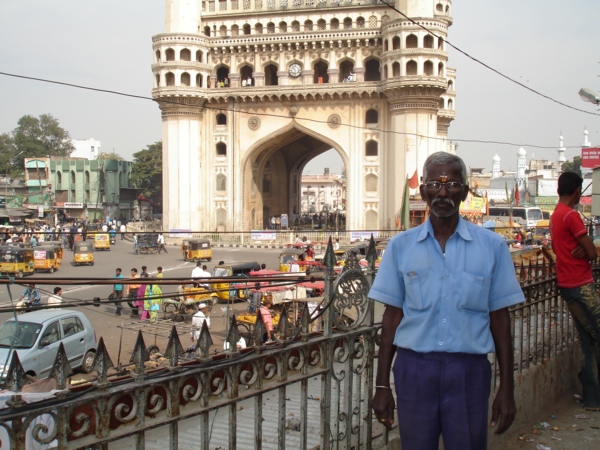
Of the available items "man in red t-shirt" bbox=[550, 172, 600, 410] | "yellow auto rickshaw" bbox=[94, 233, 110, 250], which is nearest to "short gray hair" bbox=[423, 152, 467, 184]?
"man in red t-shirt" bbox=[550, 172, 600, 410]

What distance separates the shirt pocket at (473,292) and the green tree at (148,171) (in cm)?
5797

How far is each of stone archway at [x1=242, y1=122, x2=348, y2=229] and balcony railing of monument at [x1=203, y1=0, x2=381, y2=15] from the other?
640 centimetres

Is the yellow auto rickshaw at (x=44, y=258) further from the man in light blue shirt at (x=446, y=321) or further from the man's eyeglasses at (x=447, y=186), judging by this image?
the man's eyeglasses at (x=447, y=186)

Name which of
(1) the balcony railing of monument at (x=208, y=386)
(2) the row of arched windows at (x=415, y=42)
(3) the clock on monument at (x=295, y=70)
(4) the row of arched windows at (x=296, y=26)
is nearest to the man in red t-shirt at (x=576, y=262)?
(1) the balcony railing of monument at (x=208, y=386)

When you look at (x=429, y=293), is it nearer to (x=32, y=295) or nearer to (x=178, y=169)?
(x=32, y=295)

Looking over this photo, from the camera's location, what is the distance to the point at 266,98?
111 ft

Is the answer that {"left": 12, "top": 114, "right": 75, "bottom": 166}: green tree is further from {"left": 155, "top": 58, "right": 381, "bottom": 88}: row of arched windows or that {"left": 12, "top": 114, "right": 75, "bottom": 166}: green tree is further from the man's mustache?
the man's mustache

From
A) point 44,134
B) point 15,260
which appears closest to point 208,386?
point 15,260

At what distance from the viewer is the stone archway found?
3469 centimetres

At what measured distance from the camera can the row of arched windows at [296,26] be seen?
3409cm

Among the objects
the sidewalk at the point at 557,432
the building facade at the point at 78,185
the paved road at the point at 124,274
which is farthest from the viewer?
the building facade at the point at 78,185

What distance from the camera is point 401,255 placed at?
8.86 feet

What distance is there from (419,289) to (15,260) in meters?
20.8

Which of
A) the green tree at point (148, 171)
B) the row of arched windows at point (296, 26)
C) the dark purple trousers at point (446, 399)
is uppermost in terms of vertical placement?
the row of arched windows at point (296, 26)
